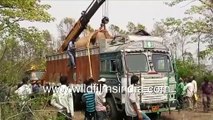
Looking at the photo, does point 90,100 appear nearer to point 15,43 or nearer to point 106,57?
point 15,43

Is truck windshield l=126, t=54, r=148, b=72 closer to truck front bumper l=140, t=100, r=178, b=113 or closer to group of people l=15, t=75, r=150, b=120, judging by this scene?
truck front bumper l=140, t=100, r=178, b=113

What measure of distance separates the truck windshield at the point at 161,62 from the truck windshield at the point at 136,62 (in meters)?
0.42

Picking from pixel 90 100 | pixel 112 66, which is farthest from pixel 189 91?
pixel 90 100

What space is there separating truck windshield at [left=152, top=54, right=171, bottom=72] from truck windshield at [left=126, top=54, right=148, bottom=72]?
0.42 metres

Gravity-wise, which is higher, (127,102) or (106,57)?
(106,57)

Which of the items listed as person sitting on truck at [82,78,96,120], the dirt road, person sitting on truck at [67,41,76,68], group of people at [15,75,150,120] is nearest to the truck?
person sitting on truck at [67,41,76,68]

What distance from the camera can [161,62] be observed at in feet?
46.3

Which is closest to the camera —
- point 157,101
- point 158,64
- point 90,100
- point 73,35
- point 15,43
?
point 15,43

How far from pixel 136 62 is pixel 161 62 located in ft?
3.37

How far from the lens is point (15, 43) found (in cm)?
710

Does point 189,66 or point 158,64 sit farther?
point 189,66

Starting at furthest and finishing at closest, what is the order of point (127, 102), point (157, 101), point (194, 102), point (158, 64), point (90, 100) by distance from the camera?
point (194, 102)
point (158, 64)
point (157, 101)
point (90, 100)
point (127, 102)

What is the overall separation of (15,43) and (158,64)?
777cm

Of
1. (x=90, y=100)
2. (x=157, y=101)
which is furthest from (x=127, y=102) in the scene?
(x=157, y=101)
